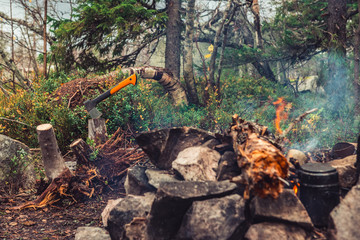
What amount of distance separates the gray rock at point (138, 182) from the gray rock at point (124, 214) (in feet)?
1.77

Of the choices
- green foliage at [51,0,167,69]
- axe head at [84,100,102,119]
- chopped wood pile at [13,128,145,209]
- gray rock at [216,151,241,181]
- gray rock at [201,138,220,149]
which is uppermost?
green foliage at [51,0,167,69]

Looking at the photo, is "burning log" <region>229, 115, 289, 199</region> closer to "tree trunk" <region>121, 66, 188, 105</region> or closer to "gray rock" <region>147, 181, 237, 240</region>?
"gray rock" <region>147, 181, 237, 240</region>

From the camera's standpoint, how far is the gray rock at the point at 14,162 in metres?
4.54

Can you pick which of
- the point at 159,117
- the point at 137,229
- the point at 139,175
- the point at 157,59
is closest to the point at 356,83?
the point at 159,117

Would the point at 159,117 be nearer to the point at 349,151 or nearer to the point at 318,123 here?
the point at 349,151

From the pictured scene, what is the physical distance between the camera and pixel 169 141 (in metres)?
3.76

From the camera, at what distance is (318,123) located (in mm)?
8562

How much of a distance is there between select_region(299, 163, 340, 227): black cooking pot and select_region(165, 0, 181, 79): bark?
771cm

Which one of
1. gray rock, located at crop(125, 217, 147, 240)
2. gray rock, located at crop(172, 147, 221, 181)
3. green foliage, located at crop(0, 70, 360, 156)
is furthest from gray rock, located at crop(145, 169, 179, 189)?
green foliage, located at crop(0, 70, 360, 156)

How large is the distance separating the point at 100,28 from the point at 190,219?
8.08 metres

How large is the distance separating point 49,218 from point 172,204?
90.6 inches

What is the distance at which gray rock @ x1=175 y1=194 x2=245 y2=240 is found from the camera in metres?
2.30

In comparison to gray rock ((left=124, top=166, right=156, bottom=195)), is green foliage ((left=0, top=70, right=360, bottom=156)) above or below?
above

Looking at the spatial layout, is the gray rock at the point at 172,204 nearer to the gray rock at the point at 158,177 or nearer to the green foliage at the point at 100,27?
the gray rock at the point at 158,177
